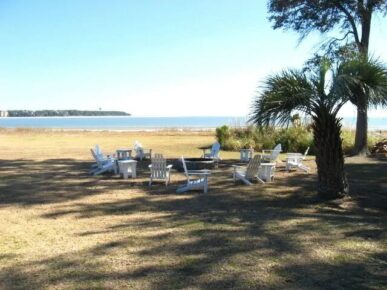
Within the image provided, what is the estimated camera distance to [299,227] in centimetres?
773

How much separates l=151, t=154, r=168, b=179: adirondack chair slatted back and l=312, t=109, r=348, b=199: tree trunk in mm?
3970

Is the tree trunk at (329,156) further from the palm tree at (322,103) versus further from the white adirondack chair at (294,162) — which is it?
the white adirondack chair at (294,162)

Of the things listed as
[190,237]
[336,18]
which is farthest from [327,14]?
[190,237]

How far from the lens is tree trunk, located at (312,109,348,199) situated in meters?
10.4

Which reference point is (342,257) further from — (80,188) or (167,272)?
(80,188)

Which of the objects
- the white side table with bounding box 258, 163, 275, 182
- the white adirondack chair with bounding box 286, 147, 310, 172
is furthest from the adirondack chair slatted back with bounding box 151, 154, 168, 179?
the white adirondack chair with bounding box 286, 147, 310, 172

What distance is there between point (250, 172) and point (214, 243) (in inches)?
256

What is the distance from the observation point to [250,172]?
13031 millimetres

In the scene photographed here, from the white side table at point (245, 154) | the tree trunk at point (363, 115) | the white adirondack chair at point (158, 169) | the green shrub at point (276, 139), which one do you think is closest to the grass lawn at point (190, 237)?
the white adirondack chair at point (158, 169)

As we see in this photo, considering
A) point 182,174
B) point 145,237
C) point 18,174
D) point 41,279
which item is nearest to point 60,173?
point 18,174

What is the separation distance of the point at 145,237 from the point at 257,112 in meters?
4.35

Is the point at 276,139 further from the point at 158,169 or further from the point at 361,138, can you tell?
the point at 158,169

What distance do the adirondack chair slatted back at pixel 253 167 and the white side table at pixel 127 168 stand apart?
3.28 meters

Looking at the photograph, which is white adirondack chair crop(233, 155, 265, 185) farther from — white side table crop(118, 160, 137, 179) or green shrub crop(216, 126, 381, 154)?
green shrub crop(216, 126, 381, 154)
